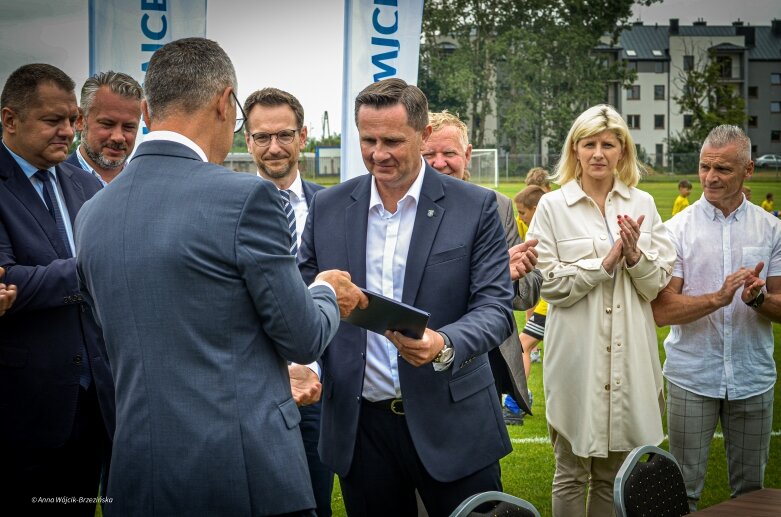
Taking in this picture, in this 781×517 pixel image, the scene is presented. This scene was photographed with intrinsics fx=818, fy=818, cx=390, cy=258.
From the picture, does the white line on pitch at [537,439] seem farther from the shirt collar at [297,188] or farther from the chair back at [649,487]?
the chair back at [649,487]

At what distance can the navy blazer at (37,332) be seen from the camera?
10.9ft

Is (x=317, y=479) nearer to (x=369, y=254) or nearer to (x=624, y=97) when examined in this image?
(x=369, y=254)

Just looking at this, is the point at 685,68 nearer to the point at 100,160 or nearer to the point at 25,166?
the point at 100,160

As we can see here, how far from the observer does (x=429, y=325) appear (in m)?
3.15

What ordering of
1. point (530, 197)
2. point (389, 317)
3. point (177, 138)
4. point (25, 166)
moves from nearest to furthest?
point (177, 138), point (389, 317), point (25, 166), point (530, 197)

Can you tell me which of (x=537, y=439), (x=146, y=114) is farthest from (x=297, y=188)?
(x=537, y=439)

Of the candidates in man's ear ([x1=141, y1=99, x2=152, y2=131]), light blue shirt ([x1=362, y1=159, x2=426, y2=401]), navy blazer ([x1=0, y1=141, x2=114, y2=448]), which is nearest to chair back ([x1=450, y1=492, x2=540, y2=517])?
light blue shirt ([x1=362, y1=159, x2=426, y2=401])

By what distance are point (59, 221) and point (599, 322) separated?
274 cm

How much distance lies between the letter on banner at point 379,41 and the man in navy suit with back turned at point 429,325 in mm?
2738

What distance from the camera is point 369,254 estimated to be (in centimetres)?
325

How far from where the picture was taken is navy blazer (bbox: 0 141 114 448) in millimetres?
3316

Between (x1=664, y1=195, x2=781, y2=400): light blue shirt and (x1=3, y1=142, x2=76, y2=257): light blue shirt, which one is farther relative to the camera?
(x1=664, y1=195, x2=781, y2=400): light blue shirt

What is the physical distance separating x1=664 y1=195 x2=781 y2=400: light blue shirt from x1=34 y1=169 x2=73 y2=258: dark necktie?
3.30 meters

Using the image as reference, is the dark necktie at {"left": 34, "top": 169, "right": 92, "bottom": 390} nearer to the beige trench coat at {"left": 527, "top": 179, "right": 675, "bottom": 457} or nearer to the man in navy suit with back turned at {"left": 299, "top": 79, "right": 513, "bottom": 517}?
the man in navy suit with back turned at {"left": 299, "top": 79, "right": 513, "bottom": 517}
